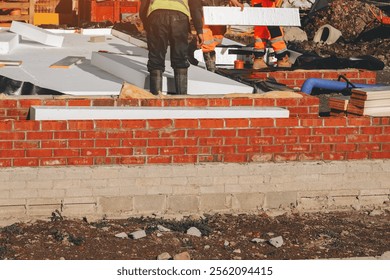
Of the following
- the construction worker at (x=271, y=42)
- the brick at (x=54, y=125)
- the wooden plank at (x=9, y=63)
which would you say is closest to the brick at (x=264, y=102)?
the brick at (x=54, y=125)

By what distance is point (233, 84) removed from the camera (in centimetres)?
823

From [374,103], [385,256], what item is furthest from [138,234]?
[374,103]

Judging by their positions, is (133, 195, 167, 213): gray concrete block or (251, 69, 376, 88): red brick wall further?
(251, 69, 376, 88): red brick wall

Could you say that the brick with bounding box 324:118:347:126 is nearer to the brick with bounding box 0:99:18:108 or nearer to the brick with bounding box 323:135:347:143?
the brick with bounding box 323:135:347:143

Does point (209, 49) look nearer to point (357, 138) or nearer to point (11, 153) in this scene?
point (357, 138)

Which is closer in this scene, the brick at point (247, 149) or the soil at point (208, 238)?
the soil at point (208, 238)

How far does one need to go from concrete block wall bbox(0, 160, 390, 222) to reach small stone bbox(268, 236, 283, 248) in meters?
0.73

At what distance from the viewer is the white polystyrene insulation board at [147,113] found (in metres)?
6.29

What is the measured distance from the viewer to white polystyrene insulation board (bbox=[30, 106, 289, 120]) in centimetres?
629

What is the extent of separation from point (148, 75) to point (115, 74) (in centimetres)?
105

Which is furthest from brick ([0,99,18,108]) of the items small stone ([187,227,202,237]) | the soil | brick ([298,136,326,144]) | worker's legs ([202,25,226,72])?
worker's legs ([202,25,226,72])

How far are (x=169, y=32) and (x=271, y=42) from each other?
3607 millimetres

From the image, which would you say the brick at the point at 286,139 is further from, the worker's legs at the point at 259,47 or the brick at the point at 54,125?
the worker's legs at the point at 259,47
